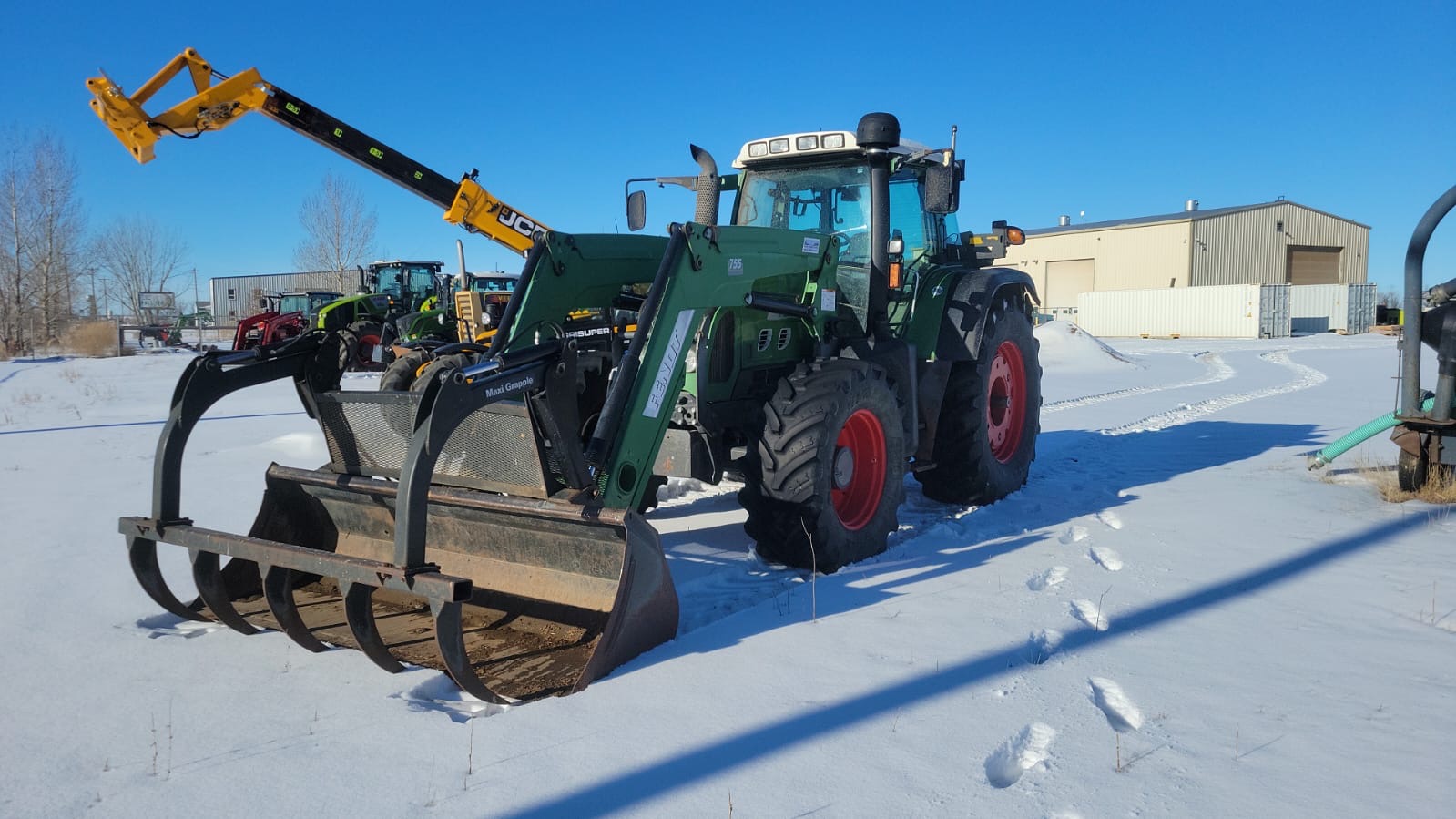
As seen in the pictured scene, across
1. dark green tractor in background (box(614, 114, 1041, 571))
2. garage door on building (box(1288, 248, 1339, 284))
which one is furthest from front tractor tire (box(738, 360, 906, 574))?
garage door on building (box(1288, 248, 1339, 284))

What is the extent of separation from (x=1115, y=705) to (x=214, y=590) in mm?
3510

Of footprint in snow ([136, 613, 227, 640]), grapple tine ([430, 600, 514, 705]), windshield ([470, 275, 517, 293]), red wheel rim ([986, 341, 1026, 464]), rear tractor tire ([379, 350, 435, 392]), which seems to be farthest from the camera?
windshield ([470, 275, 517, 293])

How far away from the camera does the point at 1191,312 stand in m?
38.5

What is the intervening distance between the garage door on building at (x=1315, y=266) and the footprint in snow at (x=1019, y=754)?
53.3 meters

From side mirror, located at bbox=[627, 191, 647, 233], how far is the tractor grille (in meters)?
2.24

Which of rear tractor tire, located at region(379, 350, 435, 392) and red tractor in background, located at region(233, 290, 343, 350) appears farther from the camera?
red tractor in background, located at region(233, 290, 343, 350)

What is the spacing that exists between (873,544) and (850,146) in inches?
95.0

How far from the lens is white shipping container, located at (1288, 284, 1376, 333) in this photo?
39719 mm

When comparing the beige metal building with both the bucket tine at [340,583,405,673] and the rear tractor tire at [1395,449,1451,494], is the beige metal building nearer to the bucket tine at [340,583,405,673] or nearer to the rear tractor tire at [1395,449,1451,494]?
the rear tractor tire at [1395,449,1451,494]

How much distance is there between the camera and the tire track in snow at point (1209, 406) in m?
11.1

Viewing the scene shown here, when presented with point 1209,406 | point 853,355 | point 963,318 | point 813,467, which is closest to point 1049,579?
point 813,467

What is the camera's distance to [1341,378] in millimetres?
17547

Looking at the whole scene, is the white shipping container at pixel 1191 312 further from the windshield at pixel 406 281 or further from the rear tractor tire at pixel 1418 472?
the rear tractor tire at pixel 1418 472

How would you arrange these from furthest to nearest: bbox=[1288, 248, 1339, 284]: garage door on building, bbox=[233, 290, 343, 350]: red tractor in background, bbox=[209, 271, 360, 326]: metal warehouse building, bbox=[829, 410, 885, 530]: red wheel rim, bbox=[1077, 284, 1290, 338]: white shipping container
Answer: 1. bbox=[209, 271, 360, 326]: metal warehouse building
2. bbox=[1288, 248, 1339, 284]: garage door on building
3. bbox=[1077, 284, 1290, 338]: white shipping container
4. bbox=[233, 290, 343, 350]: red tractor in background
5. bbox=[829, 410, 885, 530]: red wheel rim
